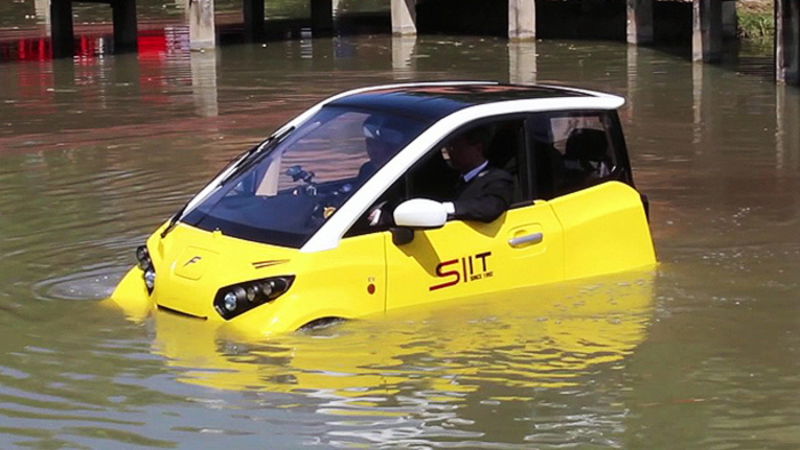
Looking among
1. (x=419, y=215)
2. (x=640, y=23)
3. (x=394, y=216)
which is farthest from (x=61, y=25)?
(x=419, y=215)

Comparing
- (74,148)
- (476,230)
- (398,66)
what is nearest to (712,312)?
(476,230)

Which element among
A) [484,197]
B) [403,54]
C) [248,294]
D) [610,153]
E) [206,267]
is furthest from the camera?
[403,54]

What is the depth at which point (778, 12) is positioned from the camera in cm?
2331

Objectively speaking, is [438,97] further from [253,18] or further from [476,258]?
[253,18]

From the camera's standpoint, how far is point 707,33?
93.3ft

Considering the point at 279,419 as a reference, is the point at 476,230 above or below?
above

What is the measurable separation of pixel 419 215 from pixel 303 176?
92 centimetres

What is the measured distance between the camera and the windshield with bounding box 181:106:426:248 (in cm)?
804

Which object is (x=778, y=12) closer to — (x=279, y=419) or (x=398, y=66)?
(x=398, y=66)

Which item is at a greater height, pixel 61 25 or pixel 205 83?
pixel 61 25

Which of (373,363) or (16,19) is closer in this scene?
(373,363)

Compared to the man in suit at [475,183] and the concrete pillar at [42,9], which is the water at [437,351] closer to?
the man in suit at [475,183]

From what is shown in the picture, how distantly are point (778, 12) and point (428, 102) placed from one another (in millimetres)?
15989

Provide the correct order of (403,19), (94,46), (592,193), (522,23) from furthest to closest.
A: (403,19) → (94,46) → (522,23) → (592,193)
